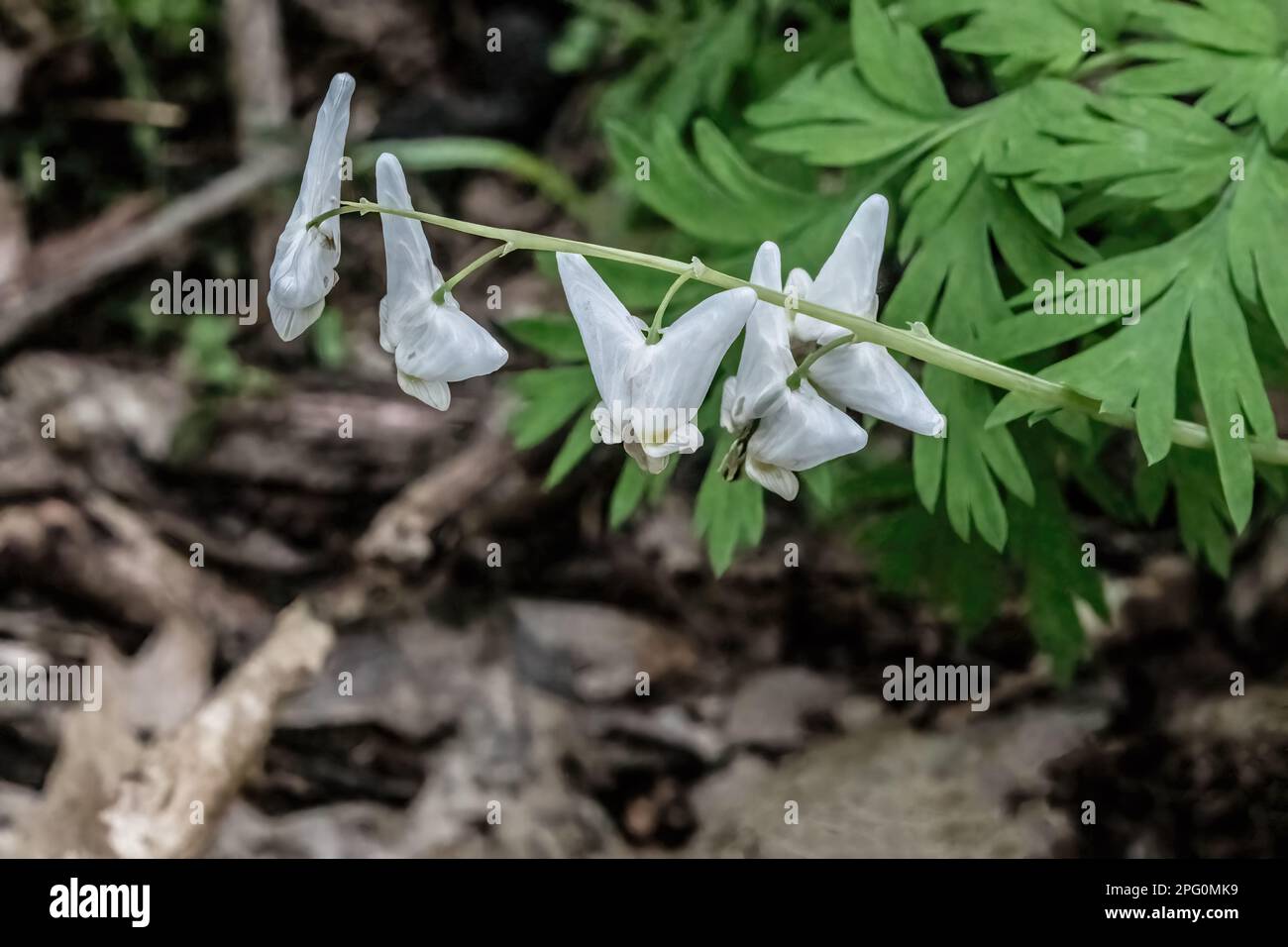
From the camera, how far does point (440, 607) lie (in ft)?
6.16

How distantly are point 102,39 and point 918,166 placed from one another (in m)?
1.79

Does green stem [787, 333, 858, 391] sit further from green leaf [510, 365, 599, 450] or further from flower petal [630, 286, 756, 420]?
green leaf [510, 365, 599, 450]

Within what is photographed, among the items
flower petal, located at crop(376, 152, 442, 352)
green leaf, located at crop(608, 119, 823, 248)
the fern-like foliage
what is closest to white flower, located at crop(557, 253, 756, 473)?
flower petal, located at crop(376, 152, 442, 352)

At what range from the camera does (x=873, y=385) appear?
0.80m

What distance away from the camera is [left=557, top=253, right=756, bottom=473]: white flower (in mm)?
752

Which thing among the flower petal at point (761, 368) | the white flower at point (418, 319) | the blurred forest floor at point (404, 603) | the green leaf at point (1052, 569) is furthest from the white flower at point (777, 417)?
the blurred forest floor at point (404, 603)

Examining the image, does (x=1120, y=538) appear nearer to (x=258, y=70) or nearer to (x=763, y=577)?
(x=763, y=577)

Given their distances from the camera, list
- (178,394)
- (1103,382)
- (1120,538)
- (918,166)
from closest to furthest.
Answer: (1103,382) → (918,166) → (1120,538) → (178,394)

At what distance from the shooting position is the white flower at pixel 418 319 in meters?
0.82

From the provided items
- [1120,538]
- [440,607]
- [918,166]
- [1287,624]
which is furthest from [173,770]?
[1287,624]

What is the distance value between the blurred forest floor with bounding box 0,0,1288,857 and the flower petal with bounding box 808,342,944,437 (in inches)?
36.5
